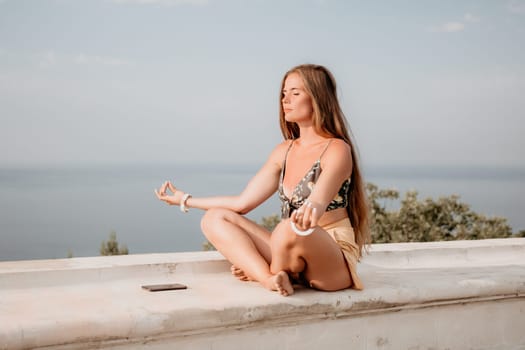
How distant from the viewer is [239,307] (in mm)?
2730

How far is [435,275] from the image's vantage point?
3.52 metres

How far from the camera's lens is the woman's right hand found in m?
3.44

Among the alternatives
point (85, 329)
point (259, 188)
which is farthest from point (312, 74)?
point (85, 329)

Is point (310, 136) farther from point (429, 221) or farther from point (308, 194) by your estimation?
point (429, 221)

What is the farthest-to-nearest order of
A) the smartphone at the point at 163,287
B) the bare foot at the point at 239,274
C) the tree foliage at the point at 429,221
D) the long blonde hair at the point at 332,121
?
1. the tree foliage at the point at 429,221
2. the bare foot at the point at 239,274
3. the long blonde hair at the point at 332,121
4. the smartphone at the point at 163,287

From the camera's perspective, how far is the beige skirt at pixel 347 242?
3047 millimetres

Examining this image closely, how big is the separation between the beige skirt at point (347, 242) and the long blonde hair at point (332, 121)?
8 centimetres

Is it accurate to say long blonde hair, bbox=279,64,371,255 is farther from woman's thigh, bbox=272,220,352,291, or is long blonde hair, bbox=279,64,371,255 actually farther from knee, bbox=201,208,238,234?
knee, bbox=201,208,238,234

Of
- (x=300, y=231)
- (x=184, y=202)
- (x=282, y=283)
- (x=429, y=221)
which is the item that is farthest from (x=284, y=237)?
(x=429, y=221)

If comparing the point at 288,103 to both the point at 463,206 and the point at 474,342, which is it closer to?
the point at 474,342

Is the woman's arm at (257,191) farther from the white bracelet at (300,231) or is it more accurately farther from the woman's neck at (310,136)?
the white bracelet at (300,231)

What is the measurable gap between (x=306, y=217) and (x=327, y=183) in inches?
12.1

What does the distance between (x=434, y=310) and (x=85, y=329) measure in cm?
155

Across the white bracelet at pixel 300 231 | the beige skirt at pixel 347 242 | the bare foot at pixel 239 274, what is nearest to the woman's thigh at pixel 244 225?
the bare foot at pixel 239 274
